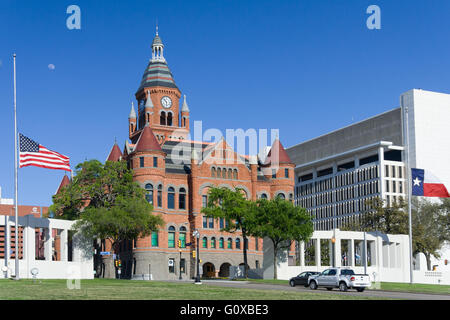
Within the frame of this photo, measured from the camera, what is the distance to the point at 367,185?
16438cm

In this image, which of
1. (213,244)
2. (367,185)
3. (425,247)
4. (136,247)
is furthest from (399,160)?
(136,247)

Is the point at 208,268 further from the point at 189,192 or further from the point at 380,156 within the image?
the point at 380,156

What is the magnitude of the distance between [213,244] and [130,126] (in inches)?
1512

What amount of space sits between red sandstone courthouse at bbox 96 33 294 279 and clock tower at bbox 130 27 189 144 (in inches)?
384

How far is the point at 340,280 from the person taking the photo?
154ft

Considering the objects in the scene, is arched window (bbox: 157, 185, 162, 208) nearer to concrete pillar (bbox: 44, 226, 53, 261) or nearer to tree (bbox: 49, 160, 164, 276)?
tree (bbox: 49, 160, 164, 276)

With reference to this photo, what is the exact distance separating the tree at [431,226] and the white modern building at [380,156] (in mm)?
41545

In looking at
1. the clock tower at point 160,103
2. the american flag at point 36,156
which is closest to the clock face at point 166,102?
the clock tower at point 160,103

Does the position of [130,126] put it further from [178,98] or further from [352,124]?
[352,124]

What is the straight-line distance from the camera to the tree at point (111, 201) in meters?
79.2

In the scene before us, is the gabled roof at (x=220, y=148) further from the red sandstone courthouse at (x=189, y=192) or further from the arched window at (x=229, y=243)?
the arched window at (x=229, y=243)

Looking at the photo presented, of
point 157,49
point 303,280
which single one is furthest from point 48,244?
point 157,49

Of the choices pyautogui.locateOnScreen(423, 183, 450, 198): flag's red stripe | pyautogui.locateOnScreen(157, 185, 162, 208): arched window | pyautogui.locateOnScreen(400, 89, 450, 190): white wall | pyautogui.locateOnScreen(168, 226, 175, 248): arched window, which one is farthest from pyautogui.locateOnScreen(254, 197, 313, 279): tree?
pyautogui.locateOnScreen(400, 89, 450, 190): white wall

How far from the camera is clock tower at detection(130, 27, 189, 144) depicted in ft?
401
